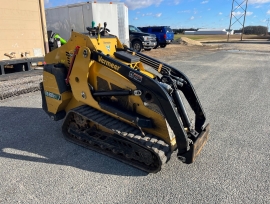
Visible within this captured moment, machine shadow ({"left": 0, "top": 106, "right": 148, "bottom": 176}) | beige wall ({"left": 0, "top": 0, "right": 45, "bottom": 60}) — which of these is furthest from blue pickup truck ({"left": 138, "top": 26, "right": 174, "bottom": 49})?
machine shadow ({"left": 0, "top": 106, "right": 148, "bottom": 176})

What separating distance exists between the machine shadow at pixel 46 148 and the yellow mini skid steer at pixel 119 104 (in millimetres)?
132

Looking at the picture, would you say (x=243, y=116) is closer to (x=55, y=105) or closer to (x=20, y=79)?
(x=55, y=105)

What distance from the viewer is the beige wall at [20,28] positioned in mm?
8534

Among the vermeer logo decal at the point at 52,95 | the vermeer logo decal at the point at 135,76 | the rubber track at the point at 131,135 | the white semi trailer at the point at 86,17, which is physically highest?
the white semi trailer at the point at 86,17

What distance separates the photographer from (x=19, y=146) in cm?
401

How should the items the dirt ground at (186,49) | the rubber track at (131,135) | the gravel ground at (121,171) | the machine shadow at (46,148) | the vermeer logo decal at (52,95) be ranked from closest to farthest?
the gravel ground at (121,171) < the rubber track at (131,135) < the machine shadow at (46,148) < the vermeer logo decal at (52,95) < the dirt ground at (186,49)

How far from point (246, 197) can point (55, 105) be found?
10.8ft

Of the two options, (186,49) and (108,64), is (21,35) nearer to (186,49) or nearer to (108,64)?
(108,64)

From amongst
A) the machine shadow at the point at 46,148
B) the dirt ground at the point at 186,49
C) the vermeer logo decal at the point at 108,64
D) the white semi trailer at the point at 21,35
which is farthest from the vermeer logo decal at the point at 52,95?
the dirt ground at the point at 186,49

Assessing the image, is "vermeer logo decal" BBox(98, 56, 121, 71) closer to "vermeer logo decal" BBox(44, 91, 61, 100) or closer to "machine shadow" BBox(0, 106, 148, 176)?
"vermeer logo decal" BBox(44, 91, 61, 100)

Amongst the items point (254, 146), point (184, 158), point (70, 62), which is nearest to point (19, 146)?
point (70, 62)

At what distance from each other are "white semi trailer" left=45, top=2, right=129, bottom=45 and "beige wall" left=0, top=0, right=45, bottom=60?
14.6 feet

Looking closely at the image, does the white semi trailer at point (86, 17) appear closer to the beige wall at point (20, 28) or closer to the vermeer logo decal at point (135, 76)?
the beige wall at point (20, 28)

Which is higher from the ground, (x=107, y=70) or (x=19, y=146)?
(x=107, y=70)
